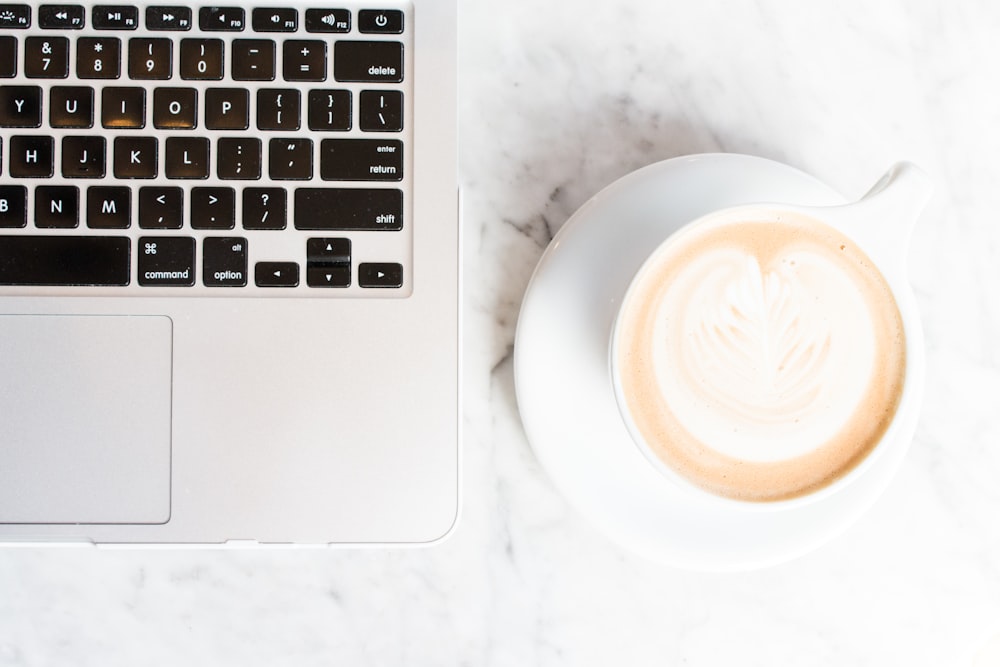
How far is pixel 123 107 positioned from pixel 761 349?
1.24 ft

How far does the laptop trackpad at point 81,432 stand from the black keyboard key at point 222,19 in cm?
19

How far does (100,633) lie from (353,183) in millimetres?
367

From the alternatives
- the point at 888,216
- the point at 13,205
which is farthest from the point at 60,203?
the point at 888,216

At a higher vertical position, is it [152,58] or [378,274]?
[152,58]

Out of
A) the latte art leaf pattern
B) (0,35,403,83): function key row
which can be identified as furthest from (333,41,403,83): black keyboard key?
the latte art leaf pattern

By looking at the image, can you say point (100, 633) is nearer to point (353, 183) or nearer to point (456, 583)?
point (456, 583)

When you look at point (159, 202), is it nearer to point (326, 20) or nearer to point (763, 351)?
point (326, 20)

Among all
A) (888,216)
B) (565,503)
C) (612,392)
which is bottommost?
(565,503)

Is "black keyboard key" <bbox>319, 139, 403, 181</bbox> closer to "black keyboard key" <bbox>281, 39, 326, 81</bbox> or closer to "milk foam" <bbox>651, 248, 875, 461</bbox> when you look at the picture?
"black keyboard key" <bbox>281, 39, 326, 81</bbox>

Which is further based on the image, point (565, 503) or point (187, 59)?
point (565, 503)

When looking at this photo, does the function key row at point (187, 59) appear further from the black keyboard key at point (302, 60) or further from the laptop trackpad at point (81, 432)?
the laptop trackpad at point (81, 432)

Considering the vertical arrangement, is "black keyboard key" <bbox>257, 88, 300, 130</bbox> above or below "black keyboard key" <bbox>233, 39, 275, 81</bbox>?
below

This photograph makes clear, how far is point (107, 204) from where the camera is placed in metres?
0.42

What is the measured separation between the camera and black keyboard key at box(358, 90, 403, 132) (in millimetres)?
421
